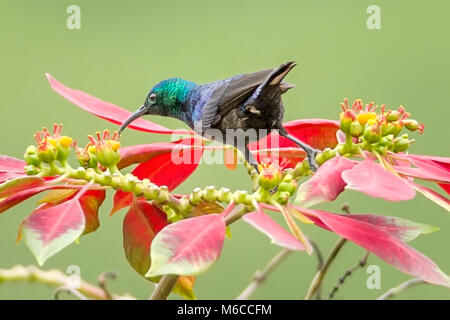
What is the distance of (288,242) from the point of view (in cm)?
47

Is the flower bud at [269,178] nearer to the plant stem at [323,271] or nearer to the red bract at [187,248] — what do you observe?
the red bract at [187,248]

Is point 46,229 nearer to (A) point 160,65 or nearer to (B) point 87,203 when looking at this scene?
(B) point 87,203

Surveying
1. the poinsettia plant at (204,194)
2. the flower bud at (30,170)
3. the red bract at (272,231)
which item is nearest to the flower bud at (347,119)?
the poinsettia plant at (204,194)

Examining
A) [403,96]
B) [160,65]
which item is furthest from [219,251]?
[160,65]

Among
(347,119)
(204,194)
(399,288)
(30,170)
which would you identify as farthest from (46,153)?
(399,288)

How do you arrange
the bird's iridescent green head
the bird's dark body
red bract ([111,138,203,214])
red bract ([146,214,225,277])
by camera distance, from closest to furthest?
1. red bract ([146,214,225,277])
2. red bract ([111,138,203,214])
3. the bird's dark body
4. the bird's iridescent green head

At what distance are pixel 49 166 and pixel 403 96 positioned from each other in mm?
2076

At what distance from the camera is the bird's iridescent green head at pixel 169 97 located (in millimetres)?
910

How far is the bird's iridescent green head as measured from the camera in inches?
35.8

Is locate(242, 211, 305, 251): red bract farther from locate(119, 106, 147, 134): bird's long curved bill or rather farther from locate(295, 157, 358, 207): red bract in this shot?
locate(119, 106, 147, 134): bird's long curved bill

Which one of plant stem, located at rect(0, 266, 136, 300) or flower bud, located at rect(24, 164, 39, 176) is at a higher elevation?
flower bud, located at rect(24, 164, 39, 176)

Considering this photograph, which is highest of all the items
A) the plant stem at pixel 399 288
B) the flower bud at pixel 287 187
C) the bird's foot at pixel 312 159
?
the bird's foot at pixel 312 159

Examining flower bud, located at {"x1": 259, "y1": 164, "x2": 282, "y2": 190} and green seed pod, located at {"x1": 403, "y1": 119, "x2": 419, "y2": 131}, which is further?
green seed pod, located at {"x1": 403, "y1": 119, "x2": 419, "y2": 131}

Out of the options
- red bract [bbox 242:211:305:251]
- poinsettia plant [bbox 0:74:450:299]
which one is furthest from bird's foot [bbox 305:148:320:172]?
red bract [bbox 242:211:305:251]
